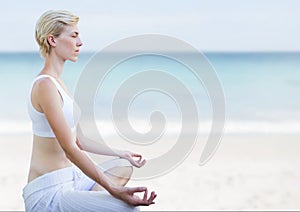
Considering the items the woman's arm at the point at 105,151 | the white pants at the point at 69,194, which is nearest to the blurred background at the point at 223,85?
the woman's arm at the point at 105,151

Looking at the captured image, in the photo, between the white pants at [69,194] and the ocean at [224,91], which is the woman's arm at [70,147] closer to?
the white pants at [69,194]

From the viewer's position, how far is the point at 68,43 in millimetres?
2172

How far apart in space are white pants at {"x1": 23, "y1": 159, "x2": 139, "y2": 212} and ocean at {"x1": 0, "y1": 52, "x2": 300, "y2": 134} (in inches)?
197

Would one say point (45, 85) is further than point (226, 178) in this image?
No

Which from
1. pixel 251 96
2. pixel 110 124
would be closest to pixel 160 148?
pixel 110 124

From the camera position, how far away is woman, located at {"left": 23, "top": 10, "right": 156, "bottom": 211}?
2.07m

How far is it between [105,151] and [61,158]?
0.20 metres

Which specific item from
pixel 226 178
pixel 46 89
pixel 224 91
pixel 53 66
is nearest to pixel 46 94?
pixel 46 89

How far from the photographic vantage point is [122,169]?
220 centimetres

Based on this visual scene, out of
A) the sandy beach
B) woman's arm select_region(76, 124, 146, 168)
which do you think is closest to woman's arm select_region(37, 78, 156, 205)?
woman's arm select_region(76, 124, 146, 168)

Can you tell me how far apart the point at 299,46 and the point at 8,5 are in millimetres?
11998

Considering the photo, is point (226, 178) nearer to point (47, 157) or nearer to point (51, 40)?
point (47, 157)

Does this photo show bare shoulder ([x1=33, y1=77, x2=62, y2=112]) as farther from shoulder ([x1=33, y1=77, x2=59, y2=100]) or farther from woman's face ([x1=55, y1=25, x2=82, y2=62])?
woman's face ([x1=55, y1=25, x2=82, y2=62])

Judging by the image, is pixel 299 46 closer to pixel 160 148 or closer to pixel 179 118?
pixel 179 118
